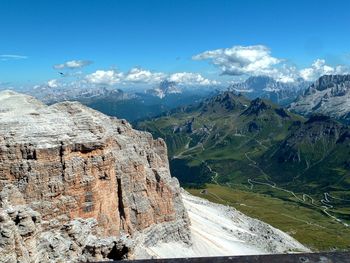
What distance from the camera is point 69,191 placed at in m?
58.8

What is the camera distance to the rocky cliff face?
42.2m

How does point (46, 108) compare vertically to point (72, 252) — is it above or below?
above

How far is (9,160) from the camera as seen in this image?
5666 cm

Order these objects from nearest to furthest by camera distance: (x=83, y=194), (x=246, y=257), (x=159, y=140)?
(x=246, y=257) < (x=83, y=194) < (x=159, y=140)

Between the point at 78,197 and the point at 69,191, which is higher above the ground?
the point at 69,191

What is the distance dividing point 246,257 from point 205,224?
100564mm

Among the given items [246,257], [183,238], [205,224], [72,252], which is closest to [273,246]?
[205,224]

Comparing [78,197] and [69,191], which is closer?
[69,191]

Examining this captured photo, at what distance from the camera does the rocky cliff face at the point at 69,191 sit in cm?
4221

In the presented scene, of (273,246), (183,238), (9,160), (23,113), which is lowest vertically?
(273,246)

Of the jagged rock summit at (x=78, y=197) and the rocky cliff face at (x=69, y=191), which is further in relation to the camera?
the jagged rock summit at (x=78, y=197)

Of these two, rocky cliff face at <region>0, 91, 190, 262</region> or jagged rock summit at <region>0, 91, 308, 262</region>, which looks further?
jagged rock summit at <region>0, 91, 308, 262</region>

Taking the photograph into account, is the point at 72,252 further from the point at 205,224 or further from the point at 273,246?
the point at 273,246

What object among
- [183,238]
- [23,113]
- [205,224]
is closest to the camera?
[23,113]
